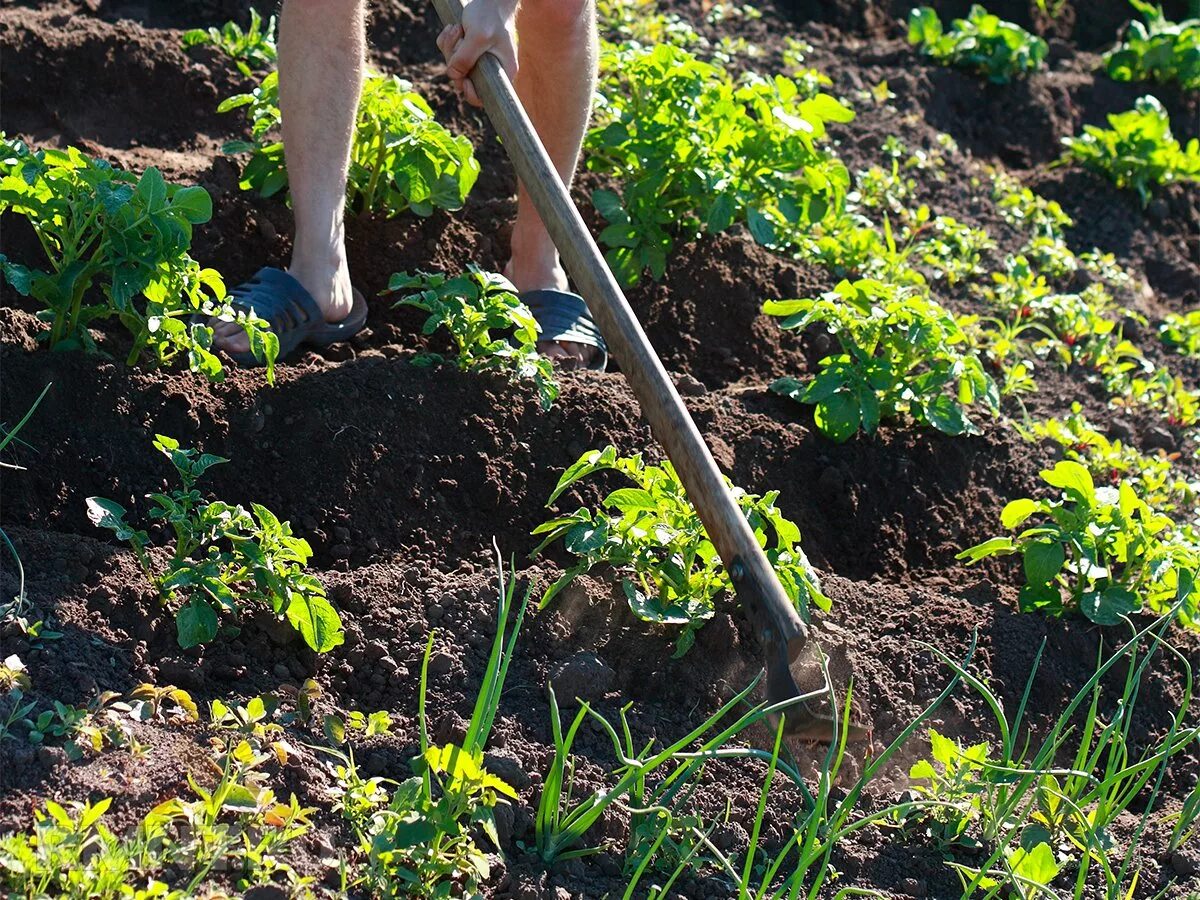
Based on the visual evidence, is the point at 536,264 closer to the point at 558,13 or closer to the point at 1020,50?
the point at 558,13

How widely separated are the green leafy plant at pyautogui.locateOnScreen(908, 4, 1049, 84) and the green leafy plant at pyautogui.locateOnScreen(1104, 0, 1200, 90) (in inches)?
23.1

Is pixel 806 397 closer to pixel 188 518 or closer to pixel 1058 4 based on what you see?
pixel 188 518

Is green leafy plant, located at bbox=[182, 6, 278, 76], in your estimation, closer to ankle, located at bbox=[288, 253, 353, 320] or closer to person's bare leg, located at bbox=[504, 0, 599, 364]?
person's bare leg, located at bbox=[504, 0, 599, 364]

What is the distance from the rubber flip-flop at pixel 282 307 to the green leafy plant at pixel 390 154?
0.40m

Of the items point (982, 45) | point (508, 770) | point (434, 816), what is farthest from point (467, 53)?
point (982, 45)

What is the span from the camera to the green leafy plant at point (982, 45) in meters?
5.66

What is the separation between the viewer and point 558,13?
10.1 feet

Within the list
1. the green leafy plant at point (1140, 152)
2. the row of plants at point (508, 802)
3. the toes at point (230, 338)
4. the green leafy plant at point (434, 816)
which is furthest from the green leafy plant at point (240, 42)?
the green leafy plant at point (1140, 152)

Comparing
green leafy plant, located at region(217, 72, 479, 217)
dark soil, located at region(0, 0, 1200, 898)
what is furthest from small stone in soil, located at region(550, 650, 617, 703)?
green leafy plant, located at region(217, 72, 479, 217)

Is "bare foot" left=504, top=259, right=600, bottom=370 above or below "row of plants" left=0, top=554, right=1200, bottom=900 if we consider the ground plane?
above

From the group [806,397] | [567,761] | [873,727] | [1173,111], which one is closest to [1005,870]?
[873,727]

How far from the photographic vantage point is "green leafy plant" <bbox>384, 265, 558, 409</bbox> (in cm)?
286

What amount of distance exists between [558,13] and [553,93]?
0.18 meters

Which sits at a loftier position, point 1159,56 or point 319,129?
point 1159,56
